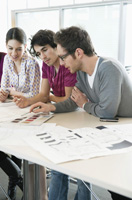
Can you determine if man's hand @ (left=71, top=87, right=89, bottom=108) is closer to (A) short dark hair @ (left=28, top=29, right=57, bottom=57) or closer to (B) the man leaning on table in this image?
(B) the man leaning on table

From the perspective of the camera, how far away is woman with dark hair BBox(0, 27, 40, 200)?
6.84 ft

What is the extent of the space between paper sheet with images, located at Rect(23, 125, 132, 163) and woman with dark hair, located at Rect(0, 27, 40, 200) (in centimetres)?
100

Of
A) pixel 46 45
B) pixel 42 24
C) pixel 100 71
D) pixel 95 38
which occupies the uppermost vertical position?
pixel 42 24

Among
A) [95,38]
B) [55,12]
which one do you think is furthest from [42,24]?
[95,38]

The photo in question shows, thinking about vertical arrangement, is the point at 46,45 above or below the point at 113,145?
above

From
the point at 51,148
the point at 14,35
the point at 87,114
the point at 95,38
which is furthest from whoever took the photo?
the point at 95,38

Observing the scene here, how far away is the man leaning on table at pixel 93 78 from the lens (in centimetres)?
142

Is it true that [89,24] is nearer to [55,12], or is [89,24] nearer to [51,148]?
[55,12]

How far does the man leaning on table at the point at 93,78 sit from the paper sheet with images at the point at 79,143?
0.24 meters

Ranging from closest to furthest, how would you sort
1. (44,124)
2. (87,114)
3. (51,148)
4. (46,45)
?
(51,148) → (44,124) → (87,114) → (46,45)

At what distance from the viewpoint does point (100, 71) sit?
1454mm

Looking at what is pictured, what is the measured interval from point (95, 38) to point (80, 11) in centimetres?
64

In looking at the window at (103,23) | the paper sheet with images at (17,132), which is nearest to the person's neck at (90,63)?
the paper sheet with images at (17,132)

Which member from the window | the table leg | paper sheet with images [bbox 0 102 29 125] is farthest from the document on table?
the window
